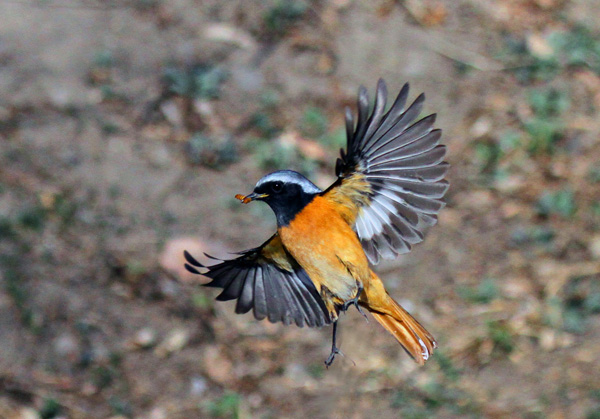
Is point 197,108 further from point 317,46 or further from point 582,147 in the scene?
point 582,147

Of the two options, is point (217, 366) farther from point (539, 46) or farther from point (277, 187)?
point (539, 46)

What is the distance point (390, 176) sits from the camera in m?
3.26

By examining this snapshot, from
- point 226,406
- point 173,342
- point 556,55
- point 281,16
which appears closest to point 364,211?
point 226,406

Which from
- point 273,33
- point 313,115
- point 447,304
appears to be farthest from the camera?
point 273,33

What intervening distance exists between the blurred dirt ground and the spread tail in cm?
107

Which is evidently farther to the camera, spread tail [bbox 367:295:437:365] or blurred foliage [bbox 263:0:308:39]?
blurred foliage [bbox 263:0:308:39]

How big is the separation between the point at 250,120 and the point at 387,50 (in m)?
1.35

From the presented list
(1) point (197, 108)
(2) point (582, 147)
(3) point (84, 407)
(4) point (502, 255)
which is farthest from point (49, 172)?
(2) point (582, 147)

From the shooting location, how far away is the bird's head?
314cm

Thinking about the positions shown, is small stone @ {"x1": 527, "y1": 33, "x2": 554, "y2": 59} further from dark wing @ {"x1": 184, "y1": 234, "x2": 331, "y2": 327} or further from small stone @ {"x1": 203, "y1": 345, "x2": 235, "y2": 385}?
dark wing @ {"x1": 184, "y1": 234, "x2": 331, "y2": 327}

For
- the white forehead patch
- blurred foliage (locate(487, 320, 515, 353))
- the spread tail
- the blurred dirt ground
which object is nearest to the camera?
the white forehead patch

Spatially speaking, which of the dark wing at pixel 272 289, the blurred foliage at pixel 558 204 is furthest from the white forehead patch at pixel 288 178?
the blurred foliage at pixel 558 204

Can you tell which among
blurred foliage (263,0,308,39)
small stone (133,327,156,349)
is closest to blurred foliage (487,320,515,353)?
small stone (133,327,156,349)

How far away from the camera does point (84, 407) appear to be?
16.6 feet
